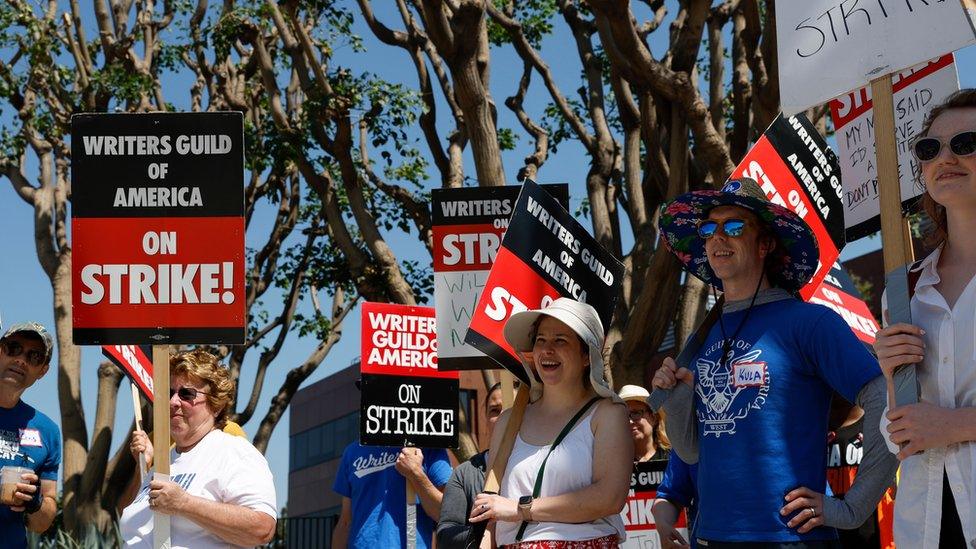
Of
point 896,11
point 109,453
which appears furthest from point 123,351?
point 109,453

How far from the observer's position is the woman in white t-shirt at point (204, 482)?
4949 mm

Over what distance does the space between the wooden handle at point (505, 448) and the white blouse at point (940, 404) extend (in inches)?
67.4

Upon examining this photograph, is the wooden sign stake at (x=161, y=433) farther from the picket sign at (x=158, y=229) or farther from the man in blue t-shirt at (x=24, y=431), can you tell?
the man in blue t-shirt at (x=24, y=431)

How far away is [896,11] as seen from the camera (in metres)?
4.02

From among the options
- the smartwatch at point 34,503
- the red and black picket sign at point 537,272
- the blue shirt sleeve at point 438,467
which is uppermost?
the red and black picket sign at point 537,272

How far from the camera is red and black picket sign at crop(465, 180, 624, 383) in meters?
5.74

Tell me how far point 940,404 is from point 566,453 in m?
1.63

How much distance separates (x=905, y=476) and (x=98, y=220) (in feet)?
11.7

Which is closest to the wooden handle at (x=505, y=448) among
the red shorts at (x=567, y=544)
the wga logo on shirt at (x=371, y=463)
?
the red shorts at (x=567, y=544)

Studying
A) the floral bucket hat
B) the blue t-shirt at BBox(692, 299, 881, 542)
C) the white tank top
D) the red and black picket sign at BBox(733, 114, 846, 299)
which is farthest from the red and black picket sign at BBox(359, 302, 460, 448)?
the blue t-shirt at BBox(692, 299, 881, 542)

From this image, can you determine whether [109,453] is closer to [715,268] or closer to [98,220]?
[98,220]

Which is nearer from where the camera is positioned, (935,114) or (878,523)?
(935,114)

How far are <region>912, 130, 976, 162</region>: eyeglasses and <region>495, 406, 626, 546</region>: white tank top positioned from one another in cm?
174

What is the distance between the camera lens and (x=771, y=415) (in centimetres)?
417
